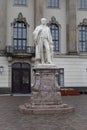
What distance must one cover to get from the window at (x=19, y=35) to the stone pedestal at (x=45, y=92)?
89.6ft

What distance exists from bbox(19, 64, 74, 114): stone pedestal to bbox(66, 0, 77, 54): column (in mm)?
27500

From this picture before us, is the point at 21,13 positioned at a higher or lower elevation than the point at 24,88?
higher

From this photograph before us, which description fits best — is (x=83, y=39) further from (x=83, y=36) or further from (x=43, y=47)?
(x=43, y=47)

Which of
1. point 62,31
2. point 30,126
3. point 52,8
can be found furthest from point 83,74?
point 30,126

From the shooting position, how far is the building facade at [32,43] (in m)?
45.1

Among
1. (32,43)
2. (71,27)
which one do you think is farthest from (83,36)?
(32,43)

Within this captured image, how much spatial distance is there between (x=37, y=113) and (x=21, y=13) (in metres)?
30.2

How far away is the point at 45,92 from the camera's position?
1883 centimetres

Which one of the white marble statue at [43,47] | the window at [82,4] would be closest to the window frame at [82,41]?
the window at [82,4]

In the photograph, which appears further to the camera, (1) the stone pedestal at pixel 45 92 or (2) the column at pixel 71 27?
(2) the column at pixel 71 27

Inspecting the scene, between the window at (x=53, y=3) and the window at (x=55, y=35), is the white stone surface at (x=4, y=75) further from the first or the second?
the window at (x=53, y=3)

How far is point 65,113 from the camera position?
1789 centimetres

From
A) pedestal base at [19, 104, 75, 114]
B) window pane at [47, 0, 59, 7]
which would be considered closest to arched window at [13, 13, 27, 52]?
window pane at [47, 0, 59, 7]

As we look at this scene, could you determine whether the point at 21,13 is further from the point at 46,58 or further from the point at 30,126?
the point at 30,126
